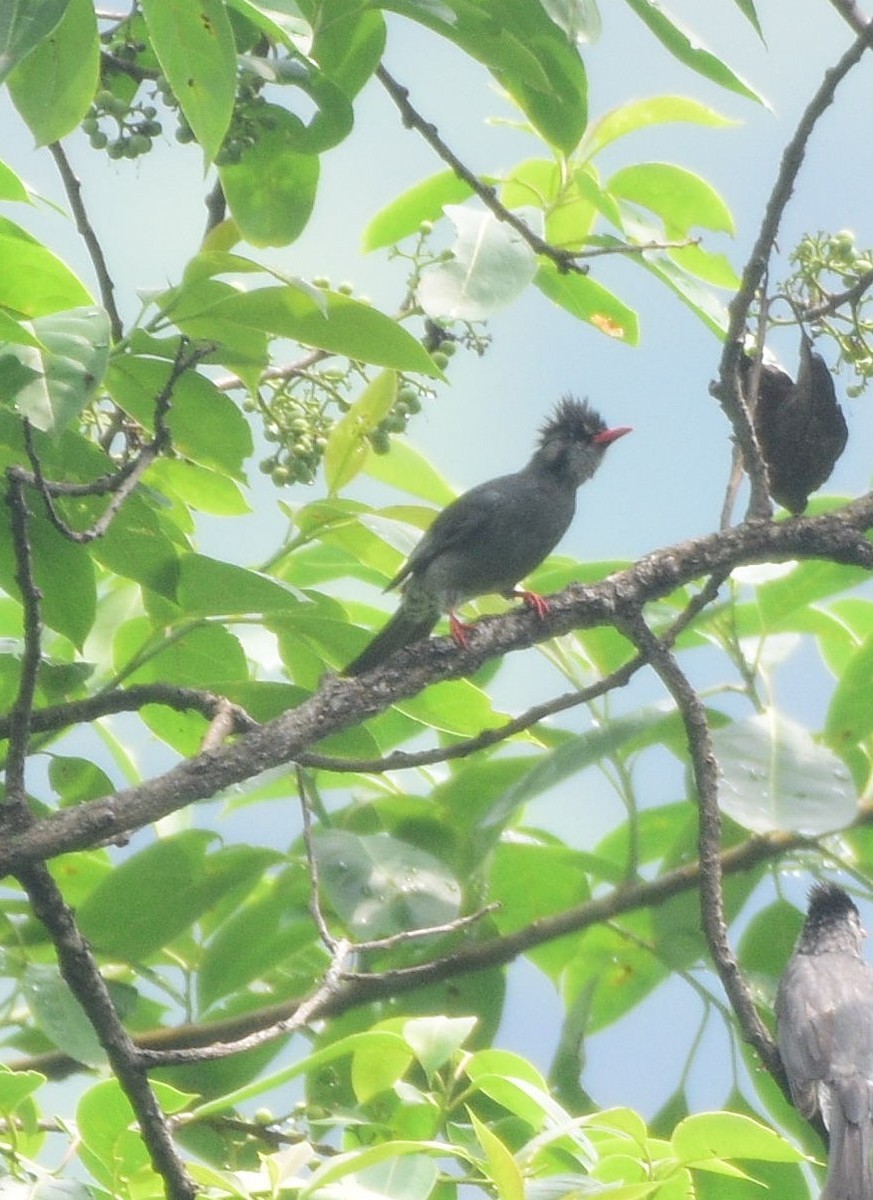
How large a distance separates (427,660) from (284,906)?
2.20 feet

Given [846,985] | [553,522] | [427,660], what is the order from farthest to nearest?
[553,522], [846,985], [427,660]

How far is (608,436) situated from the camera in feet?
18.1

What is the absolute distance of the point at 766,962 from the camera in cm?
323

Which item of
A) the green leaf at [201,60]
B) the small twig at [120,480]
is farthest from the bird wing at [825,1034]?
the green leaf at [201,60]

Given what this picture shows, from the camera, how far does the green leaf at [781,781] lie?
269cm

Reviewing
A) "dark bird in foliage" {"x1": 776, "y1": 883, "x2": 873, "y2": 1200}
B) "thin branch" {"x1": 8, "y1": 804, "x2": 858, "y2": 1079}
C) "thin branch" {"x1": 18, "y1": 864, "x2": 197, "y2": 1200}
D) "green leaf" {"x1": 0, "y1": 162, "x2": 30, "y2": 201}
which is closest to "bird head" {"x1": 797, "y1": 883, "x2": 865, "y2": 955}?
"dark bird in foliage" {"x1": 776, "y1": 883, "x2": 873, "y2": 1200}

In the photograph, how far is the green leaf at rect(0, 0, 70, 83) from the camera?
1729 millimetres

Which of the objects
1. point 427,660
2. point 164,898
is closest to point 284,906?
point 164,898

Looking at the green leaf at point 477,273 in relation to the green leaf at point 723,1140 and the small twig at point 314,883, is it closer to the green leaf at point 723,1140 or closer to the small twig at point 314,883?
the small twig at point 314,883

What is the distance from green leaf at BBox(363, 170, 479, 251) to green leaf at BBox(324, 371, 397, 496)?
31 centimetres

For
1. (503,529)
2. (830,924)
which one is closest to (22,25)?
(503,529)

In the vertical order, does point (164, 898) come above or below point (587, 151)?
below

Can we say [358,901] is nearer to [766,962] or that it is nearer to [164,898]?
[164,898]

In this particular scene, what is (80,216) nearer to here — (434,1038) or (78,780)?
(78,780)
